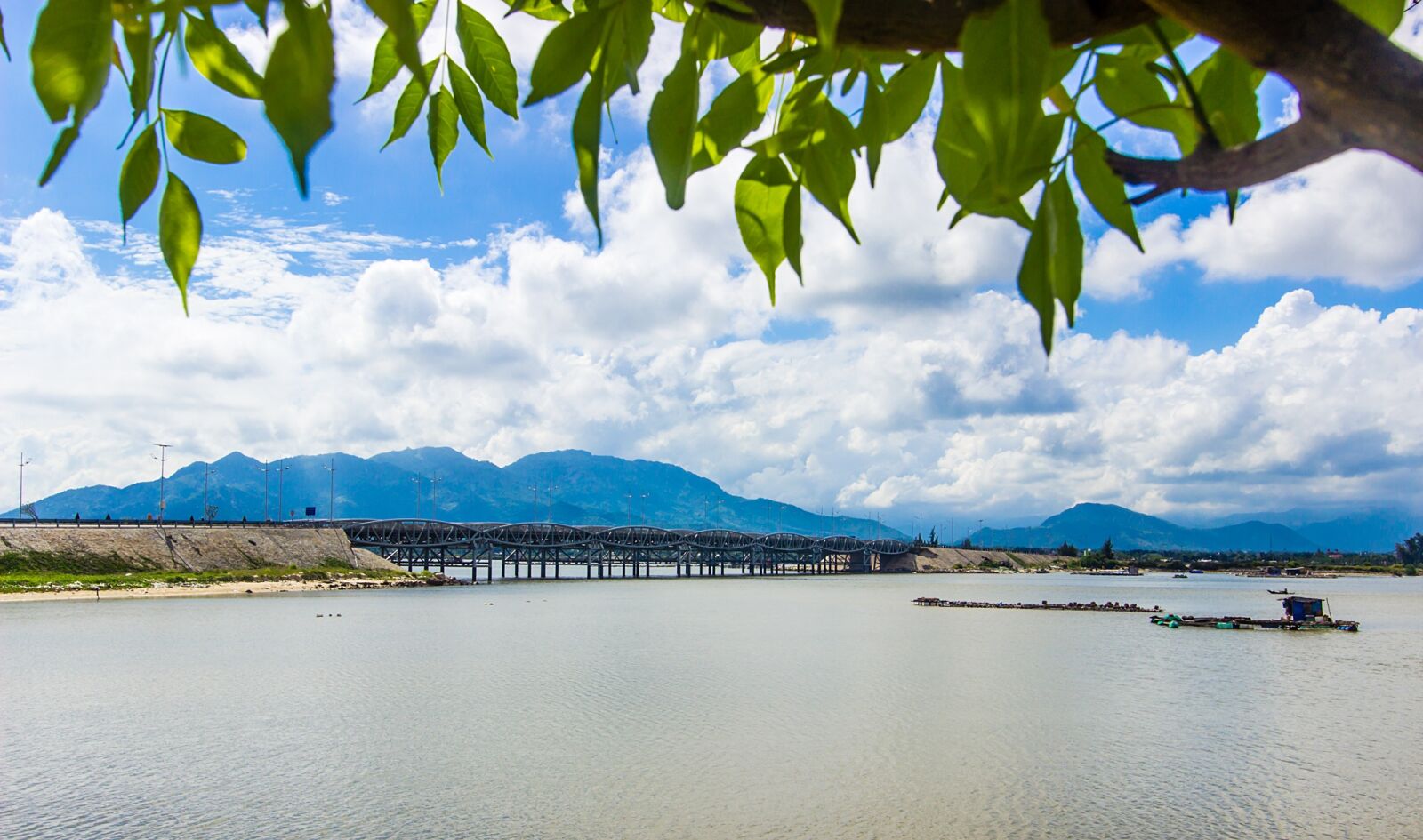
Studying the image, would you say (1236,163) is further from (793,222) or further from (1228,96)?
(793,222)

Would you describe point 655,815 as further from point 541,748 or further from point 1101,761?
point 1101,761

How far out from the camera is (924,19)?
93 centimetres

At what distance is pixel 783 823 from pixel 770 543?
13598 cm

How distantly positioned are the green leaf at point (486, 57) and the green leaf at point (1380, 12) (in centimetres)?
104

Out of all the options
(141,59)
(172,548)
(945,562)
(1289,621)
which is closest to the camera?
(141,59)

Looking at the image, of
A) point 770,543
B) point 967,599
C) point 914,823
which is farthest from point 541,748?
point 770,543

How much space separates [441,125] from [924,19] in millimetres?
818

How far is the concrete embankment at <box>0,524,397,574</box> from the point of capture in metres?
65.9

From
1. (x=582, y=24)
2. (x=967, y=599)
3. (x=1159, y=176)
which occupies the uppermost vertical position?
(x=582, y=24)

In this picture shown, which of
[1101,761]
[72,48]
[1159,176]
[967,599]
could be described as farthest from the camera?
[967,599]

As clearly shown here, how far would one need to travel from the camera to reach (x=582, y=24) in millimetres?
967

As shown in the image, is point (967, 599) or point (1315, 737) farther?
point (967, 599)

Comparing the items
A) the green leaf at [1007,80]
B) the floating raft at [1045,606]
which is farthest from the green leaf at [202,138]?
the floating raft at [1045,606]

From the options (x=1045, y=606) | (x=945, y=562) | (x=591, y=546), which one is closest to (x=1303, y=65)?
(x=1045, y=606)
